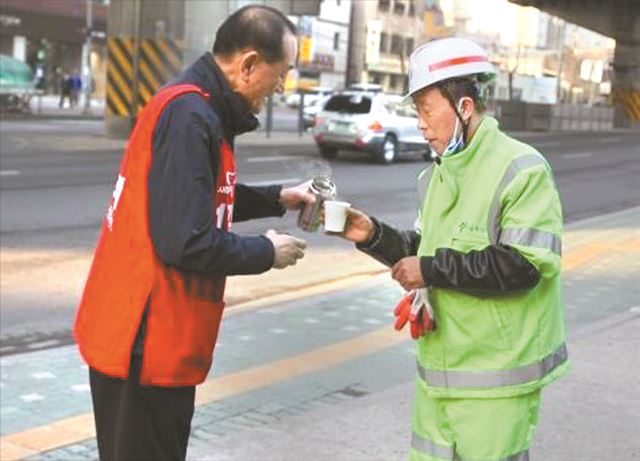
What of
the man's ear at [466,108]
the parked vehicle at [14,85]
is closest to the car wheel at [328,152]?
the parked vehicle at [14,85]

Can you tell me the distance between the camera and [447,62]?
267cm

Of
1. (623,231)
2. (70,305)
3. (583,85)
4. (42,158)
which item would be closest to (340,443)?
(70,305)

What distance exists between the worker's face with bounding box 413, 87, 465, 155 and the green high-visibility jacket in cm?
6

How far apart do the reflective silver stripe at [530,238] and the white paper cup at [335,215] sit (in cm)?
45

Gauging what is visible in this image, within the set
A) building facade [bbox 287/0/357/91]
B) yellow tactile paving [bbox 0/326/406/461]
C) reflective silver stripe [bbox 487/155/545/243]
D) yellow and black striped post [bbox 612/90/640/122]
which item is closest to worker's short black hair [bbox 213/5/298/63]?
reflective silver stripe [bbox 487/155/545/243]

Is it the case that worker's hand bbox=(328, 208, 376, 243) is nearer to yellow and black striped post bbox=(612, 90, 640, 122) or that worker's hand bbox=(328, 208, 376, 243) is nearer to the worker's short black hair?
the worker's short black hair

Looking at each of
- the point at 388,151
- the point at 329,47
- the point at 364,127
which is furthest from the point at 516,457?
the point at 329,47

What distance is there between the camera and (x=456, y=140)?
8.95 ft

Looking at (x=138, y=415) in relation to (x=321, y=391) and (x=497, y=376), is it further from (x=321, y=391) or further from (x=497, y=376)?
(x=321, y=391)

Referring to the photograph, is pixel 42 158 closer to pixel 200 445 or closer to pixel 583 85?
pixel 200 445

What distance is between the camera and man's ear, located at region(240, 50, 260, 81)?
2.67 meters

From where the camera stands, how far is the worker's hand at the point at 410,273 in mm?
2668

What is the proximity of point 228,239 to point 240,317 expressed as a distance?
15.0 ft

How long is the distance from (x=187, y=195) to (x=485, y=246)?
2.70ft
